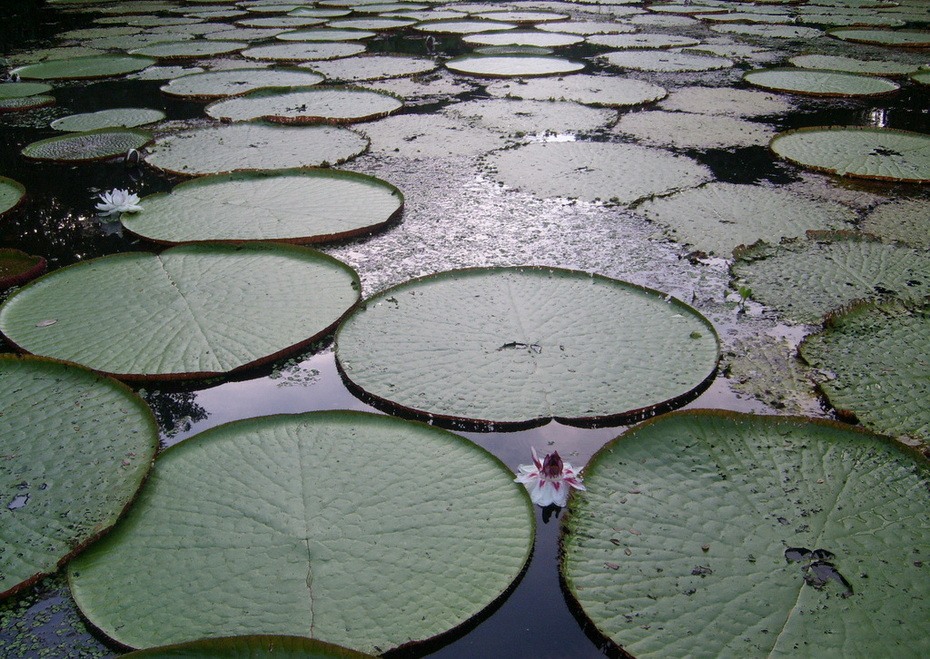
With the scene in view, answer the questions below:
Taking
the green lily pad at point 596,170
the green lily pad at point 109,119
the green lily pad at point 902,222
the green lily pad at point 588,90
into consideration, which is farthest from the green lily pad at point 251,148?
the green lily pad at point 902,222

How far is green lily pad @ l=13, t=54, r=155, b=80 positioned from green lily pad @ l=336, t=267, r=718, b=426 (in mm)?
4265

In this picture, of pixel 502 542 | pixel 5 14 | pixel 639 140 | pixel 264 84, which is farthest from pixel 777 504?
pixel 5 14

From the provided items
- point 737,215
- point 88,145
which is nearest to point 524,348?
point 737,215

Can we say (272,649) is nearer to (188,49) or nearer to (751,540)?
(751,540)

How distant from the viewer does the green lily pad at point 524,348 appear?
1446 millimetres

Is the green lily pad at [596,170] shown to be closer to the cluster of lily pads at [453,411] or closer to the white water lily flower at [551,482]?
the cluster of lily pads at [453,411]

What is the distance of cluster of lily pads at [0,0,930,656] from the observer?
1.02 meters

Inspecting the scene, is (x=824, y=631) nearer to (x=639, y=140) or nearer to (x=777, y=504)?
(x=777, y=504)

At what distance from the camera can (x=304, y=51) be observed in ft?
17.8

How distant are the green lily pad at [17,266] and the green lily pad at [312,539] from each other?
1.11 meters

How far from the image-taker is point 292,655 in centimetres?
87

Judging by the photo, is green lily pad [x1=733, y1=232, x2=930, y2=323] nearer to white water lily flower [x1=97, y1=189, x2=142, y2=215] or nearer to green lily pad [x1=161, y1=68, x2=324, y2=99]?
white water lily flower [x1=97, y1=189, x2=142, y2=215]

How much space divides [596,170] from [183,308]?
1824 mm

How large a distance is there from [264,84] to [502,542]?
13.4 ft
